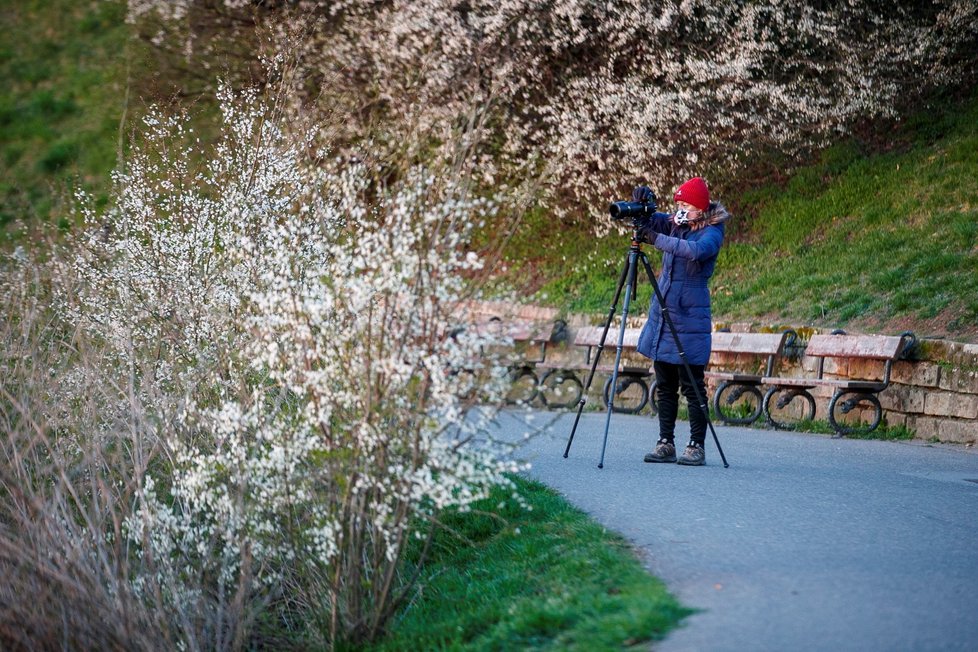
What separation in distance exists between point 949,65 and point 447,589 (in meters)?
13.1

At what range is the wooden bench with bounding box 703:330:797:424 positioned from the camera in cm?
1127

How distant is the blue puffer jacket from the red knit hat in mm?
79

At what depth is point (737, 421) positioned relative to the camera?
1136 centimetres

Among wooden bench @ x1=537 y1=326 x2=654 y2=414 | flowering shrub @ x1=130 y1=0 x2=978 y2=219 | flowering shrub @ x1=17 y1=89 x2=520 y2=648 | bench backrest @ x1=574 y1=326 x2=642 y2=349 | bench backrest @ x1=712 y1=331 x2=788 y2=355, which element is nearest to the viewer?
flowering shrub @ x1=17 y1=89 x2=520 y2=648

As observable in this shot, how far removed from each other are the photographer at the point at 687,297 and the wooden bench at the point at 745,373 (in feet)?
10.7

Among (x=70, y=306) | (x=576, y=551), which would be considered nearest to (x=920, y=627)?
(x=576, y=551)

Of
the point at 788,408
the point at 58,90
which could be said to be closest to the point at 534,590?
the point at 788,408

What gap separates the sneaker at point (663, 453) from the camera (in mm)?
8156

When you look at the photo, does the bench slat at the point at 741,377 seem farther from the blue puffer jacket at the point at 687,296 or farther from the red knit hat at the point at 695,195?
the red knit hat at the point at 695,195

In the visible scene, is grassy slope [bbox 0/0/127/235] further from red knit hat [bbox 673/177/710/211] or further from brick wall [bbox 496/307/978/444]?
red knit hat [bbox 673/177/710/211]

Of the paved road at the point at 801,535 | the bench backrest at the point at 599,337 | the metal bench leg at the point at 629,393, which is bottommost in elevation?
the paved road at the point at 801,535

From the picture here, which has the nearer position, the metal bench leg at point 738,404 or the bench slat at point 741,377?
the bench slat at point 741,377

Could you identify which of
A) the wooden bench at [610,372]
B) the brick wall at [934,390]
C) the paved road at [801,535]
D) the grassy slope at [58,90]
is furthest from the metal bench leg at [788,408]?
the grassy slope at [58,90]

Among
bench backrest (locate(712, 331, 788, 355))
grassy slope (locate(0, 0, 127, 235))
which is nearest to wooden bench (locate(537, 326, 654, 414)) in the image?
bench backrest (locate(712, 331, 788, 355))
